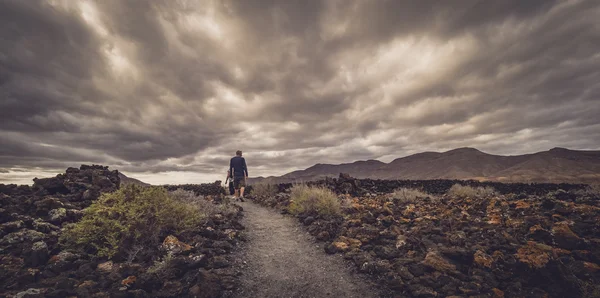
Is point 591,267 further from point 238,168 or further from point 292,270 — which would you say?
point 238,168

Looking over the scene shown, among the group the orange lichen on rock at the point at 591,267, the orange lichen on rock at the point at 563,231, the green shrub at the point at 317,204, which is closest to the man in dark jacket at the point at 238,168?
the green shrub at the point at 317,204

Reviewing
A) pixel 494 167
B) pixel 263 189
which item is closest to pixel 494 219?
pixel 263 189

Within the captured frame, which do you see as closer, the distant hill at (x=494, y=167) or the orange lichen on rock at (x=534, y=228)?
the orange lichen on rock at (x=534, y=228)

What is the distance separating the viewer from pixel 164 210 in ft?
21.4

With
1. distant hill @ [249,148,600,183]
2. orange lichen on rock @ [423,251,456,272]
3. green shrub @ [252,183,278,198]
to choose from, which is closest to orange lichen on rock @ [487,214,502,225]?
orange lichen on rock @ [423,251,456,272]

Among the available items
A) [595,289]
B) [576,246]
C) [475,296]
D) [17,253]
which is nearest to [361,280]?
[475,296]

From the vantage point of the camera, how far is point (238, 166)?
15.0m

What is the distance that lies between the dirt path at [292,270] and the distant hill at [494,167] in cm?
4126

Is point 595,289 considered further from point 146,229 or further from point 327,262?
point 146,229

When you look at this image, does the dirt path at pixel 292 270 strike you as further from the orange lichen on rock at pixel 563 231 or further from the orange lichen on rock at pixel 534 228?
the orange lichen on rock at pixel 563 231

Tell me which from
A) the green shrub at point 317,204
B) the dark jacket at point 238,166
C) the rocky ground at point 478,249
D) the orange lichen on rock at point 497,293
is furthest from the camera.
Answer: the dark jacket at point 238,166

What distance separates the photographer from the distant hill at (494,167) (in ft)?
214

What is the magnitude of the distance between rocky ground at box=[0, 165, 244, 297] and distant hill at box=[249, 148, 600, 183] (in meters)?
42.5

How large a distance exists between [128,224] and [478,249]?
26.5 ft
